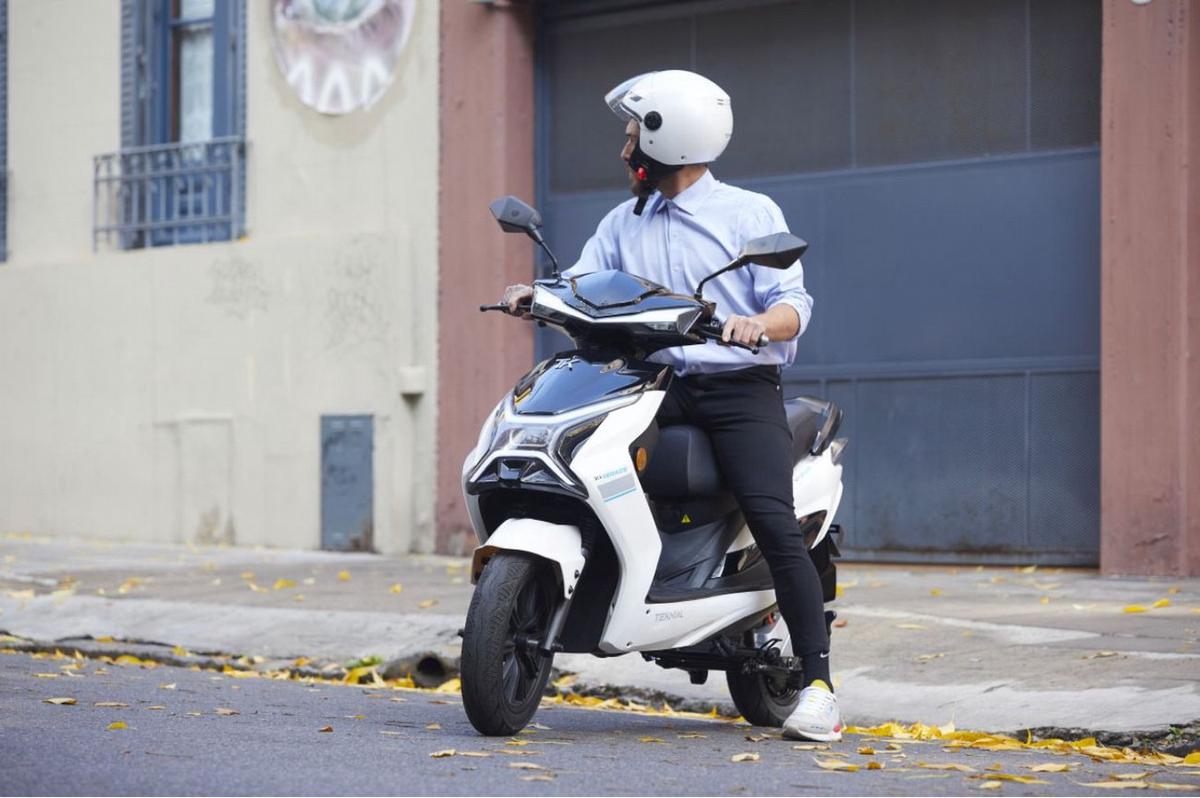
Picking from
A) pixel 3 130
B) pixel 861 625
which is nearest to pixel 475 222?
pixel 3 130

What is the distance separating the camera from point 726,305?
575 cm

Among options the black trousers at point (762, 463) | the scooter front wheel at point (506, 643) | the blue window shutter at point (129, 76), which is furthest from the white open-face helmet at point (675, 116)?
the blue window shutter at point (129, 76)

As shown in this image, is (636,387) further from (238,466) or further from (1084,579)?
(238,466)

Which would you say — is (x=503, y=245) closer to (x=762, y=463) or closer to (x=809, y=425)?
(x=809, y=425)

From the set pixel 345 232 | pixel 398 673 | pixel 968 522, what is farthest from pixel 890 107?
pixel 398 673

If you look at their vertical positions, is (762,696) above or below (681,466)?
below

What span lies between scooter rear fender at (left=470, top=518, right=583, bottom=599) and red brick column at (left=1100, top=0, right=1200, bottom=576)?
18.4 feet

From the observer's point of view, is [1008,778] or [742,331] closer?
[1008,778]

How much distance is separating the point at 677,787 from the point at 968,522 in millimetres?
6745

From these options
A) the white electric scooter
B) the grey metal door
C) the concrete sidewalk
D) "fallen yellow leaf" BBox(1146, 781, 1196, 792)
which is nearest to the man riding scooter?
the white electric scooter

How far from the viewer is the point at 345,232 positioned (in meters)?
13.3

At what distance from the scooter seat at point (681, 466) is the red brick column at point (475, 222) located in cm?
695

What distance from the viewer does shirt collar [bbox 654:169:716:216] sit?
Answer: 5727 millimetres

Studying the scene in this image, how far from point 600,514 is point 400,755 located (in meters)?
0.83
